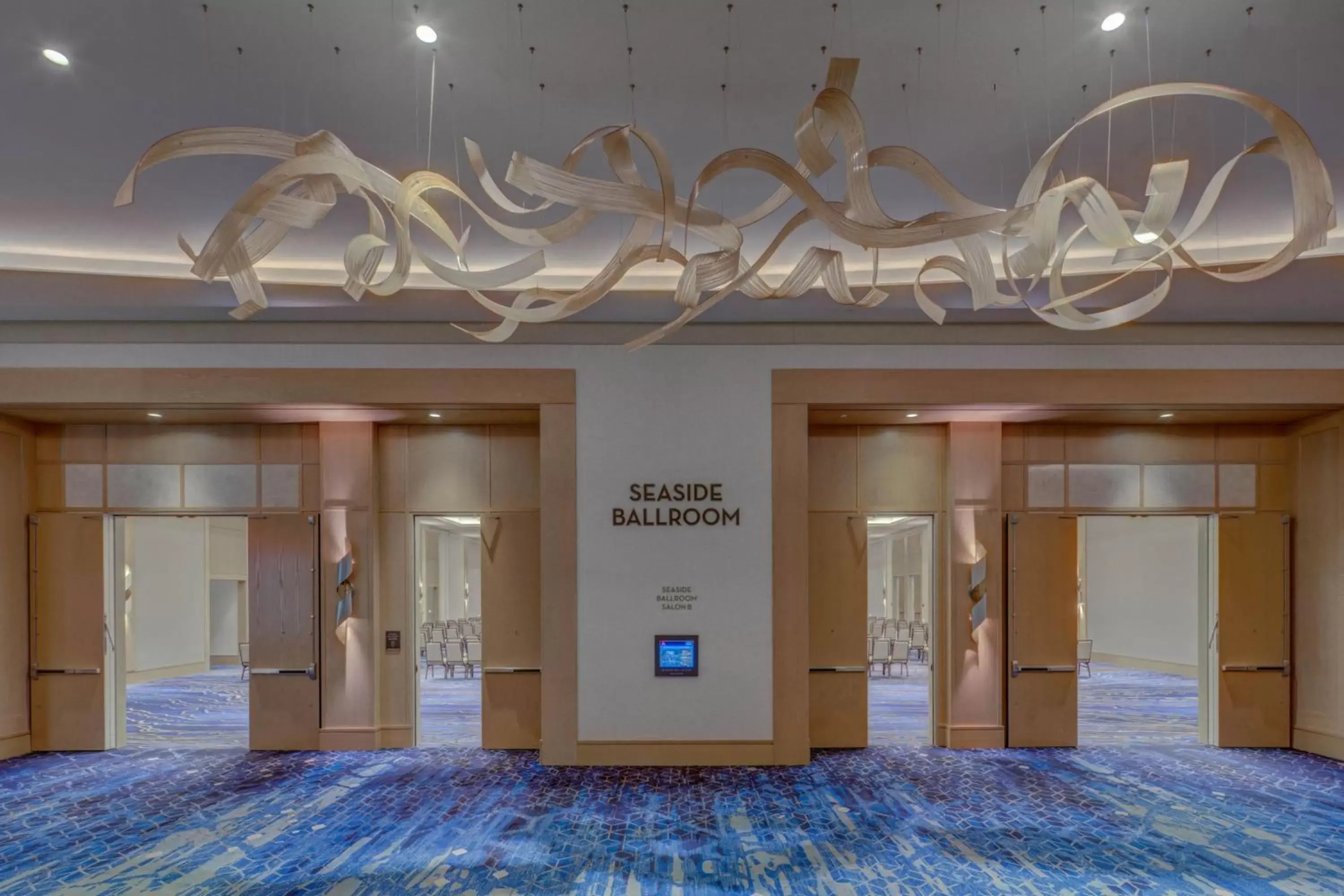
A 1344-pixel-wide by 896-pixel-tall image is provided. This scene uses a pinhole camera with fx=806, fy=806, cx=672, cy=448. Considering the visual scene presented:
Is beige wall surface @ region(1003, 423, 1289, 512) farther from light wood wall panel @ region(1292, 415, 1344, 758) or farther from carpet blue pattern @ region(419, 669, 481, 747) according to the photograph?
carpet blue pattern @ region(419, 669, 481, 747)

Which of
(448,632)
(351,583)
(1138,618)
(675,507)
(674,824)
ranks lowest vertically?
(448,632)

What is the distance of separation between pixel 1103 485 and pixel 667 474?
4800 millimetres

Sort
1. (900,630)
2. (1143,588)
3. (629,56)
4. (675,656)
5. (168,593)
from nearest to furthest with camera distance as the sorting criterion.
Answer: (629,56), (675,656), (168,593), (1143,588), (900,630)

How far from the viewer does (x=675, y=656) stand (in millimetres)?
7605

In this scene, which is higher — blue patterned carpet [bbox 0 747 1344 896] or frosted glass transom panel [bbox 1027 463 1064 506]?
frosted glass transom panel [bbox 1027 463 1064 506]

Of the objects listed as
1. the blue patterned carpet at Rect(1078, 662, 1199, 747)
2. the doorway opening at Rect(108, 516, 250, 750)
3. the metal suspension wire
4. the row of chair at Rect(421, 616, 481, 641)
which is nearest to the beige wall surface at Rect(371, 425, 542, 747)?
the doorway opening at Rect(108, 516, 250, 750)

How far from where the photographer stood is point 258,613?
8.38m

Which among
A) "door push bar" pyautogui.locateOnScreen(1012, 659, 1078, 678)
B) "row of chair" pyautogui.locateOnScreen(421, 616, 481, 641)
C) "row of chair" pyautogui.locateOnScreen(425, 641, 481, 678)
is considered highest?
"door push bar" pyautogui.locateOnScreen(1012, 659, 1078, 678)

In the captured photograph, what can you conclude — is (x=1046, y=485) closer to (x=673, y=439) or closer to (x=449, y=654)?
(x=673, y=439)

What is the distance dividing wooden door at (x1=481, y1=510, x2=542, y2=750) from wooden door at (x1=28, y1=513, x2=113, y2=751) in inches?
156

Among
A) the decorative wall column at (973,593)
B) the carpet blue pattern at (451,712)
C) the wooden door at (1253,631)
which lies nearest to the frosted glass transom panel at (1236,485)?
the wooden door at (1253,631)

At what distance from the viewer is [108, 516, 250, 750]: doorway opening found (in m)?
10.3

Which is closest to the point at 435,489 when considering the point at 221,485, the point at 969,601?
the point at 221,485

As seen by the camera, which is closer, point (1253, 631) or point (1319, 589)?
point (1319, 589)
